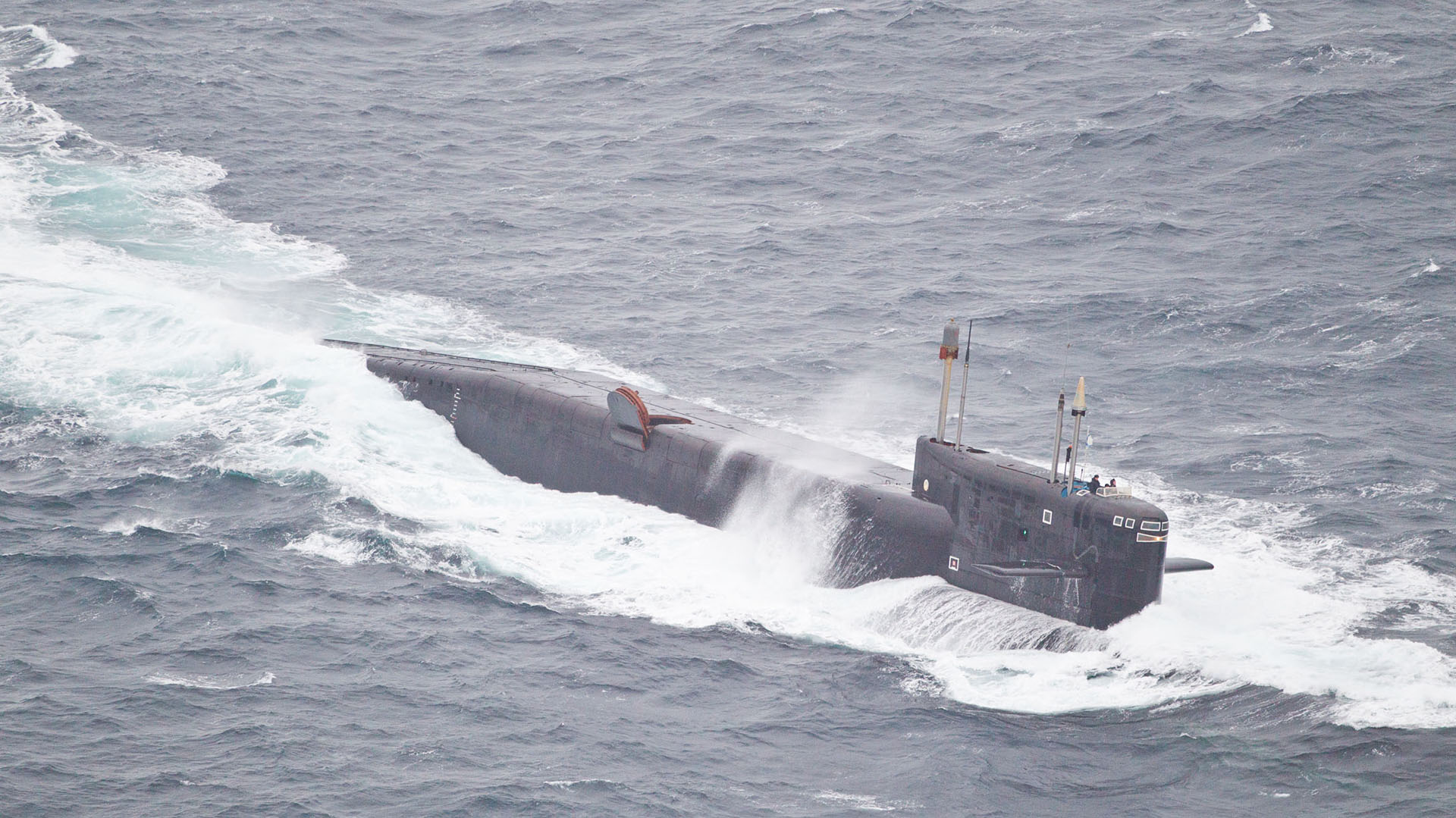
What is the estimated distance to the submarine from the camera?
3459cm

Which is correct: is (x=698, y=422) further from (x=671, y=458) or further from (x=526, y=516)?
(x=526, y=516)

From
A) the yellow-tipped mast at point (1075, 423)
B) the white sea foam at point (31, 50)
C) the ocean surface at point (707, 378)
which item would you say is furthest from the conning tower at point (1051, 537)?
the white sea foam at point (31, 50)

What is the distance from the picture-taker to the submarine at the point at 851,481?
34594mm

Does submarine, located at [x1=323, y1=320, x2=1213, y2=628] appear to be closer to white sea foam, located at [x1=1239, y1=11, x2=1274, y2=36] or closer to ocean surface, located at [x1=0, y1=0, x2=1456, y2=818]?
ocean surface, located at [x1=0, y1=0, x2=1456, y2=818]

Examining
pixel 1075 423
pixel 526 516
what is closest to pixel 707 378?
pixel 526 516

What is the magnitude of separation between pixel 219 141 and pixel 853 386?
38.1 meters

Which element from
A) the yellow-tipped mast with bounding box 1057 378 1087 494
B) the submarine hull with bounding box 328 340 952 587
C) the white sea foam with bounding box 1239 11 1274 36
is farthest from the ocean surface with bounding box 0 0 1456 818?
the yellow-tipped mast with bounding box 1057 378 1087 494

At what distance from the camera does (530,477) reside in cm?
4741

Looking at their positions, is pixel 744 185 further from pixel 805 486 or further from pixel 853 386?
pixel 805 486

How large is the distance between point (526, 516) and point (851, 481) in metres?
9.70

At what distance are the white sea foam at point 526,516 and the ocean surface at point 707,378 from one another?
0.62 ft

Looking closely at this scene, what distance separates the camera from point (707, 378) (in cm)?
5278

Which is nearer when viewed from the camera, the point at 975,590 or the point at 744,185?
the point at 975,590

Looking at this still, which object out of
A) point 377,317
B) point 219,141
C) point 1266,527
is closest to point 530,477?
point 377,317
